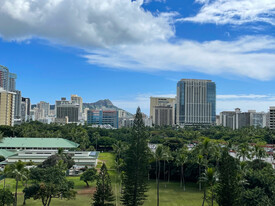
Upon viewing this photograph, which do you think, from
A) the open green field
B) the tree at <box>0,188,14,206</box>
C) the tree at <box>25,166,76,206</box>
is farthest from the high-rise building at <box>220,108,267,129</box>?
the tree at <box>0,188,14,206</box>

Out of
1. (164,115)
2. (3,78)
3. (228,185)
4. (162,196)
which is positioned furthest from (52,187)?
(164,115)

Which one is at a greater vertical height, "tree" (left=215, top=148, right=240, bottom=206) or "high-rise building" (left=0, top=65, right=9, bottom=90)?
"high-rise building" (left=0, top=65, right=9, bottom=90)

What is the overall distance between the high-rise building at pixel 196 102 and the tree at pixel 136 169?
128209 millimetres

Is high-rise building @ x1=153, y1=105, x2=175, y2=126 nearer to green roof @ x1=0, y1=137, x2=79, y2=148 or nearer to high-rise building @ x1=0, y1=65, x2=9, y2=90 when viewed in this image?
high-rise building @ x1=0, y1=65, x2=9, y2=90

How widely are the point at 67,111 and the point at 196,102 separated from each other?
83.3m

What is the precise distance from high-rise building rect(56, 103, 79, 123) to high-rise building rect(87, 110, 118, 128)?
10.2 m

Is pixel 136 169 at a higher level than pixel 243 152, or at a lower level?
lower

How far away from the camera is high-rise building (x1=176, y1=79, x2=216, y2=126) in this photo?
150 m

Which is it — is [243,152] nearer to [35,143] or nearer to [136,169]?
[136,169]

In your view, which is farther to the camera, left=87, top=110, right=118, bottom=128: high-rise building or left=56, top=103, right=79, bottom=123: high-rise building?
left=56, top=103, right=79, bottom=123: high-rise building

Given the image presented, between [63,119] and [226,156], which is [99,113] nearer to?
[63,119]

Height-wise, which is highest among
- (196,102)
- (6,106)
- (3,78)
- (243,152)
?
(3,78)

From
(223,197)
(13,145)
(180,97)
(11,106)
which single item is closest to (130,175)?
(223,197)

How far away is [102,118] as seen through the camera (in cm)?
18262
